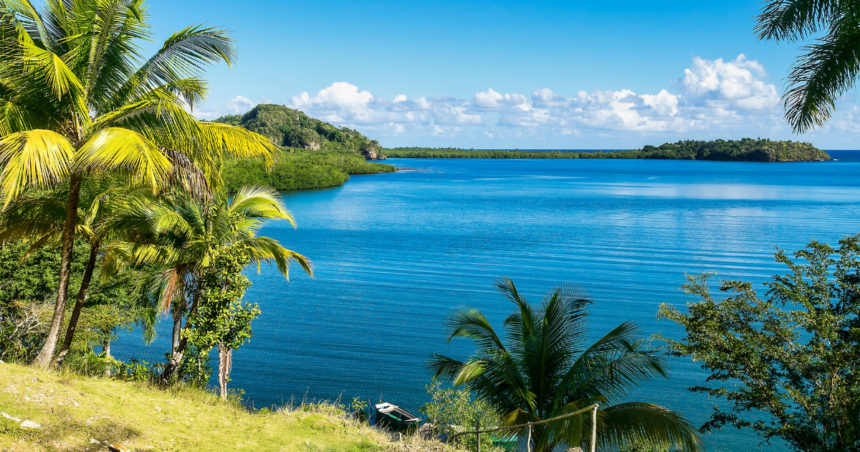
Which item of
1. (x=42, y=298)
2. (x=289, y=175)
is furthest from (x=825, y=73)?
(x=289, y=175)

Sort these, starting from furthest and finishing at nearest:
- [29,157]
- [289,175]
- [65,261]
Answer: [289,175], [65,261], [29,157]

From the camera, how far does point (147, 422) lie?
8.75 m

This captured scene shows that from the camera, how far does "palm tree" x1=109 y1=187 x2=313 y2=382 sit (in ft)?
40.7

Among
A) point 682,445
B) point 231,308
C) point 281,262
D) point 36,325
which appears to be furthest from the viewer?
point 36,325

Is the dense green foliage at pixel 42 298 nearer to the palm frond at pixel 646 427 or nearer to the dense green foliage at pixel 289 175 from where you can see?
the palm frond at pixel 646 427

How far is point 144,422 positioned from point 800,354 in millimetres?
12553

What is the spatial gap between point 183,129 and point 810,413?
42.7 ft

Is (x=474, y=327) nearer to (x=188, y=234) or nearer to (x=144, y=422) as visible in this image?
(x=144, y=422)

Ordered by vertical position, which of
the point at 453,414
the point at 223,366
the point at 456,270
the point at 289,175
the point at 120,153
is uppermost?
the point at 120,153

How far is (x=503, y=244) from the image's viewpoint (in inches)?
1886

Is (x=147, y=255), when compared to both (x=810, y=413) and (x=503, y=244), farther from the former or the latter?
(x=503, y=244)

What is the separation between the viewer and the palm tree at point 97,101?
27.1ft

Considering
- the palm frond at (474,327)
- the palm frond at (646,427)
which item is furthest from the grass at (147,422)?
the palm frond at (646,427)

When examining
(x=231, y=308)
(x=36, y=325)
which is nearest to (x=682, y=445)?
(x=231, y=308)
